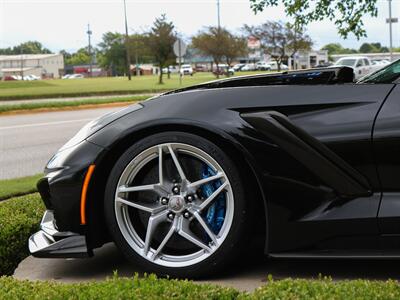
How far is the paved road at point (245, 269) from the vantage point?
2.90m

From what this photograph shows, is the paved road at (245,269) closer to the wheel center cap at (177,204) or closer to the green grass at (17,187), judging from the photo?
the wheel center cap at (177,204)

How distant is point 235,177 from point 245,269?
0.58m

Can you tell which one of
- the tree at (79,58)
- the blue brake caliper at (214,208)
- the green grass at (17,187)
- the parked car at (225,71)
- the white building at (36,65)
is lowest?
the green grass at (17,187)

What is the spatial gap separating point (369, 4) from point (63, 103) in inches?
637

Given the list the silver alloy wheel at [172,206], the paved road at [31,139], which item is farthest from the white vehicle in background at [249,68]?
the silver alloy wheel at [172,206]

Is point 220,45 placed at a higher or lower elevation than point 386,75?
higher

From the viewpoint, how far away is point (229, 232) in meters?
2.80

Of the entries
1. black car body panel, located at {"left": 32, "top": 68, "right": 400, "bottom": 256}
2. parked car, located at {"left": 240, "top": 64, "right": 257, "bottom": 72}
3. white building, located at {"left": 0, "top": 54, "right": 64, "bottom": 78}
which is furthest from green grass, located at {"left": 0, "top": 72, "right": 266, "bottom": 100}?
white building, located at {"left": 0, "top": 54, "right": 64, "bottom": 78}

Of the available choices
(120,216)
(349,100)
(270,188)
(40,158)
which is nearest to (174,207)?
(120,216)

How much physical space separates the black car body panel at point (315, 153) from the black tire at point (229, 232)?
0.23ft

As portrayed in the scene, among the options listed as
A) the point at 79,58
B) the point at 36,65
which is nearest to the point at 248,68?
the point at 36,65

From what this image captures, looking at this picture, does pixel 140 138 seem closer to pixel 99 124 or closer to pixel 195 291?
pixel 99 124

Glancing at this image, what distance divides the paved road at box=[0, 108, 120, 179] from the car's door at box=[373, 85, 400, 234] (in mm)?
6453

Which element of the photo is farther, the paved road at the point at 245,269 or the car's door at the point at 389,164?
the paved road at the point at 245,269
